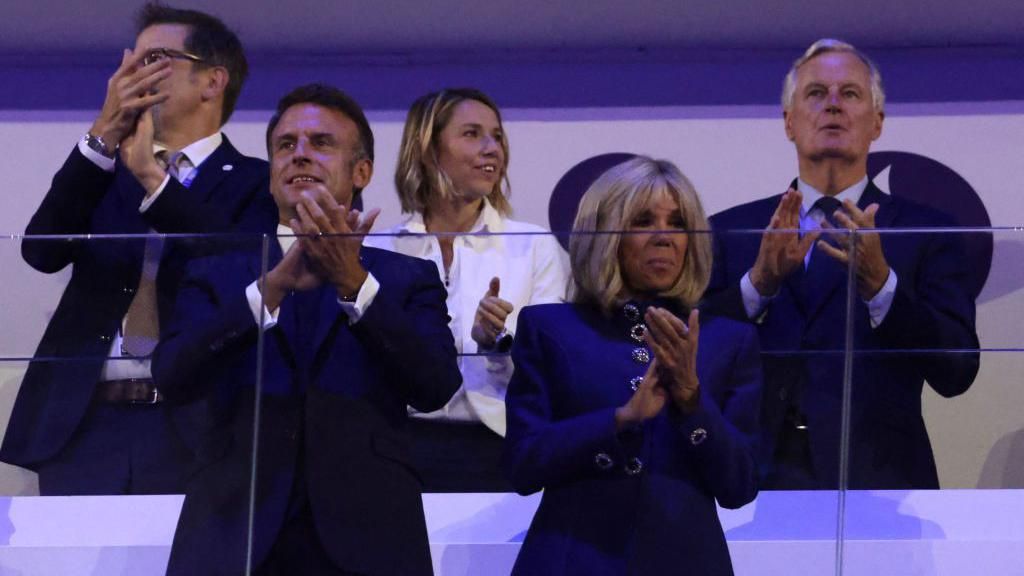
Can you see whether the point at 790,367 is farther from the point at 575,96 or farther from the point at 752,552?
the point at 575,96

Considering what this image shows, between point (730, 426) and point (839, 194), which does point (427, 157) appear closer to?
point (839, 194)

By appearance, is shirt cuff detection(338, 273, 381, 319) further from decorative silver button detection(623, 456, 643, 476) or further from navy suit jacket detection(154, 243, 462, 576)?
decorative silver button detection(623, 456, 643, 476)

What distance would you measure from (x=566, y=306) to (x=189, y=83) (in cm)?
148

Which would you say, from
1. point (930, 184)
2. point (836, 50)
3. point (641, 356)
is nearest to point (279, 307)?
point (641, 356)

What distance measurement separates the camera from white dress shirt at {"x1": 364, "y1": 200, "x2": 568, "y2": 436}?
8.25 feet

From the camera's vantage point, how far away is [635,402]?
94.1 inches

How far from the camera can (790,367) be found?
101 inches

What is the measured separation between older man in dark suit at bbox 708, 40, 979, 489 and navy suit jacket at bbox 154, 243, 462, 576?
524 millimetres

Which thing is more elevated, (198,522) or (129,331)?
(129,331)

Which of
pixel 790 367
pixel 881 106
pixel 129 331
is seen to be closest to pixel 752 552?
pixel 790 367

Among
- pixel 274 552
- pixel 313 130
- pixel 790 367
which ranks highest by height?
pixel 313 130

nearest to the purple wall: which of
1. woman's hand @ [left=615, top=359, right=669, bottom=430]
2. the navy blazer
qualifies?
the navy blazer

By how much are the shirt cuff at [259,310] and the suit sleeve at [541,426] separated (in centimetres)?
42

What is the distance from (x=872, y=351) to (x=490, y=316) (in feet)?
2.17
